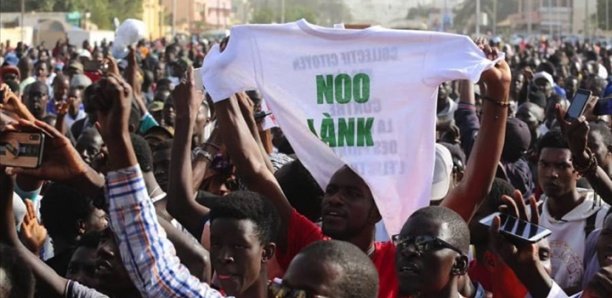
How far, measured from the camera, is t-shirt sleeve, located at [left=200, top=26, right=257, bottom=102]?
4.88m

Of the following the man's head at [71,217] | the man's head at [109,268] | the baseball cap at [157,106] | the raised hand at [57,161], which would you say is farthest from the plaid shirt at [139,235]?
the baseball cap at [157,106]

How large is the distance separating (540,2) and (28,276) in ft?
228

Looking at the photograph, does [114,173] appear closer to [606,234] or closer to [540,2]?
[606,234]

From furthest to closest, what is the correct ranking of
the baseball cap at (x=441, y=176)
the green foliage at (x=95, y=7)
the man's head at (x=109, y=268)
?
1. the green foliage at (x=95, y=7)
2. the baseball cap at (x=441, y=176)
3. the man's head at (x=109, y=268)

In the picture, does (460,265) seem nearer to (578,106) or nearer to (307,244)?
(307,244)

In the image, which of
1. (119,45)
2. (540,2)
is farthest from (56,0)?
(119,45)

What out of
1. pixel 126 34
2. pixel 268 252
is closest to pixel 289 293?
pixel 268 252

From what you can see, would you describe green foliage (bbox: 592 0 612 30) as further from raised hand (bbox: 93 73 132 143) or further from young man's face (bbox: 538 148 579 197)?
raised hand (bbox: 93 73 132 143)

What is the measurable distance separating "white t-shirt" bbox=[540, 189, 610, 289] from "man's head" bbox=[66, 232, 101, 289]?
6.14 feet

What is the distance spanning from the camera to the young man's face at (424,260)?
3.85 metres

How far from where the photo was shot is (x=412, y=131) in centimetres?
463

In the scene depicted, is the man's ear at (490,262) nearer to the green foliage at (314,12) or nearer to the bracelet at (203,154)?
the bracelet at (203,154)

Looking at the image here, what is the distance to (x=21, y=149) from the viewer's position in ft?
9.41

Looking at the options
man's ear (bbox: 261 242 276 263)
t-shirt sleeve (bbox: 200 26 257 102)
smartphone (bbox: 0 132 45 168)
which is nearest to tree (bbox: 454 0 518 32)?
t-shirt sleeve (bbox: 200 26 257 102)
